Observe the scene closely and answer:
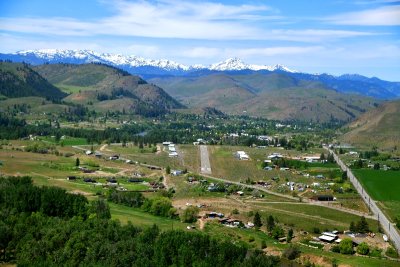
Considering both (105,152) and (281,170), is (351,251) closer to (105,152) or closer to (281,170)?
(281,170)

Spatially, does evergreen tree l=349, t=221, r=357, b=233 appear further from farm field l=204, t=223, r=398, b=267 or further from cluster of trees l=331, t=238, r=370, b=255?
farm field l=204, t=223, r=398, b=267

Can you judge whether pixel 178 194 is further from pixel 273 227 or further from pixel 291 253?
pixel 291 253

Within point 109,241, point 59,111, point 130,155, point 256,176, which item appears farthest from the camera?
point 59,111

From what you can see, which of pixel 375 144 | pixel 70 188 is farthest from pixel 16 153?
pixel 375 144

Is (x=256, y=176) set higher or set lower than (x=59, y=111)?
lower

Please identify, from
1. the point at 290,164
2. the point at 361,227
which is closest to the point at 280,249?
the point at 361,227

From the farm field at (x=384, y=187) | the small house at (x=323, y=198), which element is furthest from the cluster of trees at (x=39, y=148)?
the farm field at (x=384, y=187)
